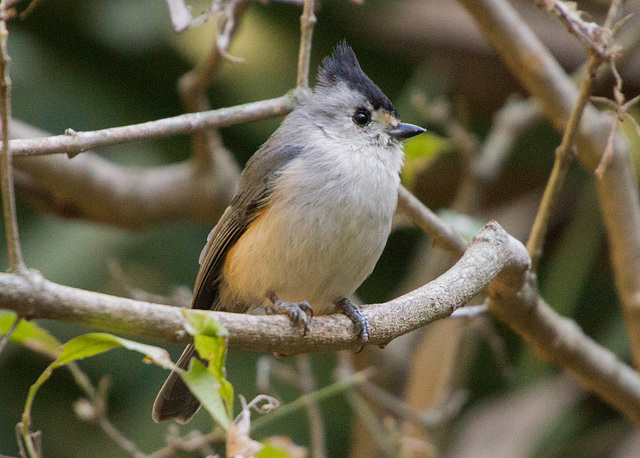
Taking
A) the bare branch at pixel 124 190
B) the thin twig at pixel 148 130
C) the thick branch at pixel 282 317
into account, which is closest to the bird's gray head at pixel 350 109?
the thin twig at pixel 148 130

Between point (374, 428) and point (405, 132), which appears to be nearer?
point (405, 132)

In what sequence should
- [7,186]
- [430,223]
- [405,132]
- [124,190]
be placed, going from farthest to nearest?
[124,190] → [405,132] → [430,223] → [7,186]

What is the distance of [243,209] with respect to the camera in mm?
2039

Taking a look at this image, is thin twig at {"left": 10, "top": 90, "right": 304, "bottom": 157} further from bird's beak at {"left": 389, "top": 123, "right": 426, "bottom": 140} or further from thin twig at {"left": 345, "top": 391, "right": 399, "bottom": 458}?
thin twig at {"left": 345, "top": 391, "right": 399, "bottom": 458}

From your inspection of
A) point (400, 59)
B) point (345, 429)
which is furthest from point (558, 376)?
point (400, 59)

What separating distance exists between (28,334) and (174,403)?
0.58m

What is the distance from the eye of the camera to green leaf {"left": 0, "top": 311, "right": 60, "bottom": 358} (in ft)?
4.38

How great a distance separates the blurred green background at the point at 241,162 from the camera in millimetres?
3238

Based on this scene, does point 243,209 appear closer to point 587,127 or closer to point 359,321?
point 359,321

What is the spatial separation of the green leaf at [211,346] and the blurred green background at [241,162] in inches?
83.7

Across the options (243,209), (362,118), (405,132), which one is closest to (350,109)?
(362,118)

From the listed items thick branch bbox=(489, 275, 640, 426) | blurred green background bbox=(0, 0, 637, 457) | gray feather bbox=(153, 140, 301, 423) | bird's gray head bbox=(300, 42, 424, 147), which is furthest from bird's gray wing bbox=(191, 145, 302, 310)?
blurred green background bbox=(0, 0, 637, 457)

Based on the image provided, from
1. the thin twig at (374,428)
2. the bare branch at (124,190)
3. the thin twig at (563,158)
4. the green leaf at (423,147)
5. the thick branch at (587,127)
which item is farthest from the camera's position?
the bare branch at (124,190)

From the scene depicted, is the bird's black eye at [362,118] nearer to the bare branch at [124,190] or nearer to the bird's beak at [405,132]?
the bird's beak at [405,132]
